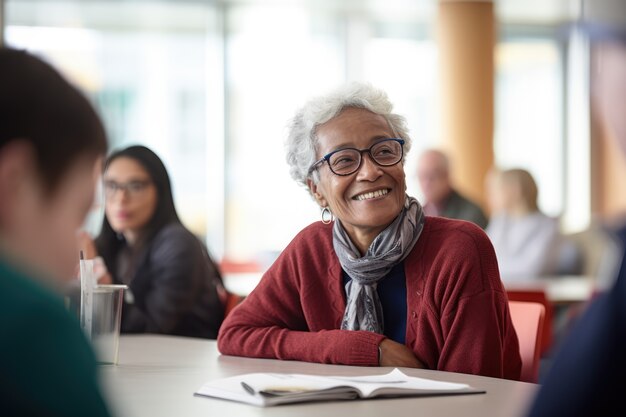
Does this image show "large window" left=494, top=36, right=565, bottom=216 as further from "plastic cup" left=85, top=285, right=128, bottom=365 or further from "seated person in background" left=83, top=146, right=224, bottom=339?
"plastic cup" left=85, top=285, right=128, bottom=365

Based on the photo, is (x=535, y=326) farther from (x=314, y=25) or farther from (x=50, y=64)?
(x=314, y=25)

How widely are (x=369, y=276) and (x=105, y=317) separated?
65 cm

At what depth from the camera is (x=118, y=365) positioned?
2.21 meters

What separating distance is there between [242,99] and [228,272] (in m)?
2.18

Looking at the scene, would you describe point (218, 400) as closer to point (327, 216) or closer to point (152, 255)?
point (327, 216)

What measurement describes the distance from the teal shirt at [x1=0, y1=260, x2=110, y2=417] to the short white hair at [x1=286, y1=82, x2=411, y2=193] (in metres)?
1.77

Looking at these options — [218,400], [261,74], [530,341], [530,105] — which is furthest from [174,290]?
[530,105]

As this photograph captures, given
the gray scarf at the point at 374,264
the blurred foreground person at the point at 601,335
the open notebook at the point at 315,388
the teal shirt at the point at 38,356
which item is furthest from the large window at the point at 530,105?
the teal shirt at the point at 38,356

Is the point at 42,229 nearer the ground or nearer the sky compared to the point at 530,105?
nearer the ground

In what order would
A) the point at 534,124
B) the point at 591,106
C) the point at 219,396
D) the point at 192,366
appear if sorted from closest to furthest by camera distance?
the point at 591,106 → the point at 219,396 → the point at 192,366 → the point at 534,124

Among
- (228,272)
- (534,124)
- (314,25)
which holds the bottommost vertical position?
(228,272)

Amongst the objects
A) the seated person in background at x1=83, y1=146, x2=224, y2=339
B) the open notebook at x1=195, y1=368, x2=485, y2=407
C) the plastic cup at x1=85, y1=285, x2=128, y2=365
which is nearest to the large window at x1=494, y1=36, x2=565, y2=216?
the seated person in background at x1=83, y1=146, x2=224, y2=339

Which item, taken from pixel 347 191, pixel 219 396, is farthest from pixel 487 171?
pixel 219 396

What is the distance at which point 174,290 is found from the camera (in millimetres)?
3320
